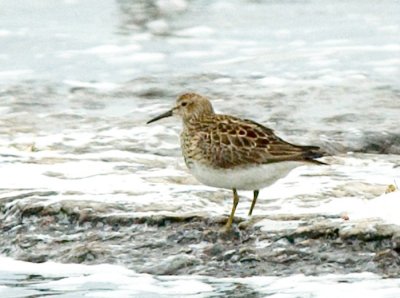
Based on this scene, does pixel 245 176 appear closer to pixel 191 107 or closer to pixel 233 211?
pixel 233 211

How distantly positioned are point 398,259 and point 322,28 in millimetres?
7686

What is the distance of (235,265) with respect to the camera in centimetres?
703

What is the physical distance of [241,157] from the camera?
7.61 m

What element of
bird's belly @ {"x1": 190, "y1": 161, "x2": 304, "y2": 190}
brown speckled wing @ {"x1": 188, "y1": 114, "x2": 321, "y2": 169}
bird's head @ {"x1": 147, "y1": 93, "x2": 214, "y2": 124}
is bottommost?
bird's belly @ {"x1": 190, "y1": 161, "x2": 304, "y2": 190}

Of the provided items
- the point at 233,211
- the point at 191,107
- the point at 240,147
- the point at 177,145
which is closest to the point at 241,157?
the point at 240,147

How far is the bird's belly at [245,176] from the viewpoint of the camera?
7551 millimetres

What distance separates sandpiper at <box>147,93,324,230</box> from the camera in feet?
24.7

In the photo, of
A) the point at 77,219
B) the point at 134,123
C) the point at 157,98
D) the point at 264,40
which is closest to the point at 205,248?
the point at 77,219

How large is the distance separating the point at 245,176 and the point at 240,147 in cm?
18

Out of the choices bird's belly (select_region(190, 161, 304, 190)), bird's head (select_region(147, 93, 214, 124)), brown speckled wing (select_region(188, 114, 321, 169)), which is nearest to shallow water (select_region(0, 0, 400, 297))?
bird's belly (select_region(190, 161, 304, 190))

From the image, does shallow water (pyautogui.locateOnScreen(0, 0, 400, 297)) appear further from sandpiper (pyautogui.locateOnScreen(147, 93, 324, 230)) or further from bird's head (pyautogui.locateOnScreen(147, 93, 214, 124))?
bird's head (pyautogui.locateOnScreen(147, 93, 214, 124))

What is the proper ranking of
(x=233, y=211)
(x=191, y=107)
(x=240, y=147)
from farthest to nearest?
(x=191, y=107), (x=240, y=147), (x=233, y=211)

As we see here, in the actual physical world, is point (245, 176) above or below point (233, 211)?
above

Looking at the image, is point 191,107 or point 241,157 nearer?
point 241,157
